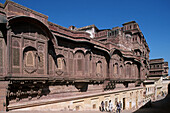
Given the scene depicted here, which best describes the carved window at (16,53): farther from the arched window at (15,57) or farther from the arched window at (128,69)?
the arched window at (128,69)

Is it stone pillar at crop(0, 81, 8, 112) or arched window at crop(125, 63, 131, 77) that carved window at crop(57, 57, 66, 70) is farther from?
arched window at crop(125, 63, 131, 77)

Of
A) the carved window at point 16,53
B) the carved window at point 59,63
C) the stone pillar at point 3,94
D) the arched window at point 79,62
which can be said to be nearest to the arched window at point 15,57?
the carved window at point 16,53

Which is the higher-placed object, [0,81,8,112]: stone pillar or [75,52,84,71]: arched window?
[75,52,84,71]: arched window

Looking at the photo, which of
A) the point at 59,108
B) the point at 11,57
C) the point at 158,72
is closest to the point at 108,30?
the point at 59,108

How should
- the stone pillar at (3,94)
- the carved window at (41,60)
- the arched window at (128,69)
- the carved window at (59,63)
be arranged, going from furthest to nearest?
1. the arched window at (128,69)
2. the carved window at (59,63)
3. the carved window at (41,60)
4. the stone pillar at (3,94)

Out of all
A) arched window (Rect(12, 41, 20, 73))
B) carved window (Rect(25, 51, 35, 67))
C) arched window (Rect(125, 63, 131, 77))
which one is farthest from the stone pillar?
arched window (Rect(125, 63, 131, 77))

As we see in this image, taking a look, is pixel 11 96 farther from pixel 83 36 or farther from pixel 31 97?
pixel 83 36


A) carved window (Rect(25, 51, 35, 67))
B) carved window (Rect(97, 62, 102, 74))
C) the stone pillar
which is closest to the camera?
the stone pillar

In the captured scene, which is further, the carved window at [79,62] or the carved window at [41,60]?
the carved window at [79,62]

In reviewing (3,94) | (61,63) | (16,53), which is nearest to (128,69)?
(61,63)

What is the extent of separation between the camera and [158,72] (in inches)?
1820

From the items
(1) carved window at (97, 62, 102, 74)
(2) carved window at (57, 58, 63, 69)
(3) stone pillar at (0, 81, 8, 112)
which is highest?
(2) carved window at (57, 58, 63, 69)

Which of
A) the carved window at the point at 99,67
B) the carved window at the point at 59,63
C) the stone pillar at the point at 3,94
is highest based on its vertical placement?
the carved window at the point at 59,63

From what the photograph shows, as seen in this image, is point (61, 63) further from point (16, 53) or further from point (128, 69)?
point (128, 69)
